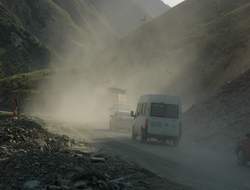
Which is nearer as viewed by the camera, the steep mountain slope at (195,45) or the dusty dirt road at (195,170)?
the dusty dirt road at (195,170)

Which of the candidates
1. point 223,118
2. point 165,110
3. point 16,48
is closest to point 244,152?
point 165,110

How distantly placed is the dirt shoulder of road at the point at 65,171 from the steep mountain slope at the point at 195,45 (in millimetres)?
41317

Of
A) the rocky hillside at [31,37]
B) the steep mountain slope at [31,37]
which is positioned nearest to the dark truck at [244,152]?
the rocky hillside at [31,37]

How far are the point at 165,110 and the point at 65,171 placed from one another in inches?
612

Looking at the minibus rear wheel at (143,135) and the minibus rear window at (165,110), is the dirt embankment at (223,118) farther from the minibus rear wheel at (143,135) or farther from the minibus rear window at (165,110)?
the minibus rear wheel at (143,135)

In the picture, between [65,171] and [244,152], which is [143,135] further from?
[65,171]

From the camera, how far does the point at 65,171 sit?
14.8m

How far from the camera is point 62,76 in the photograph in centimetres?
12669

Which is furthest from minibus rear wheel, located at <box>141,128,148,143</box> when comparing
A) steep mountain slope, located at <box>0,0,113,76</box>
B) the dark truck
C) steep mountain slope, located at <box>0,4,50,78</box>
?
steep mountain slope, located at <box>0,4,50,78</box>

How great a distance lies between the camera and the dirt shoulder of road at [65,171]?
42.4 feet

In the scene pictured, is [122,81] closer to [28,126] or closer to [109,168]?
[28,126]

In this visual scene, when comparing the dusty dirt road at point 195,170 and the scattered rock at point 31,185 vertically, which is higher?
the dusty dirt road at point 195,170

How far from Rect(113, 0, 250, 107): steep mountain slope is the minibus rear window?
95.9ft

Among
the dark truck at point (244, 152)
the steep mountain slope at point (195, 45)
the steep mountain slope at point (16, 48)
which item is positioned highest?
the steep mountain slope at point (16, 48)
